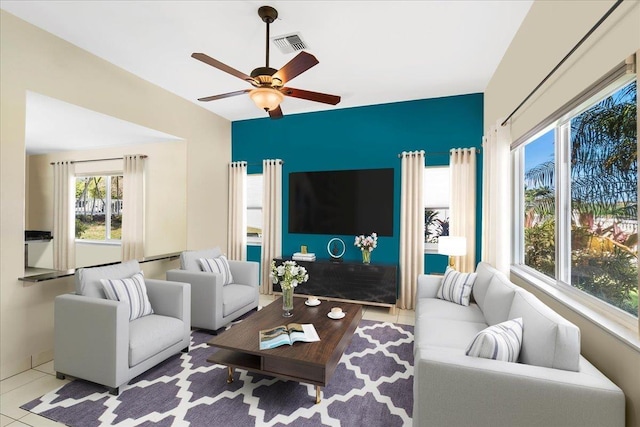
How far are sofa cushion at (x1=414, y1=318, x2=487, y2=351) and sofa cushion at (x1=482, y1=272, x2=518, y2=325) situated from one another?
15cm

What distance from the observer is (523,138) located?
2.76 meters

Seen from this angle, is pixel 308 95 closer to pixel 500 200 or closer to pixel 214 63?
pixel 214 63

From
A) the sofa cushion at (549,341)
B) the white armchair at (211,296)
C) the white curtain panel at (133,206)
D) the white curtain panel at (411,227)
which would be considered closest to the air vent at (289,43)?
the white curtain panel at (411,227)

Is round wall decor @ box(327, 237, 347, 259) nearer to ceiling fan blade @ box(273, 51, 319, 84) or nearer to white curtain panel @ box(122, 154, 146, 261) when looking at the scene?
ceiling fan blade @ box(273, 51, 319, 84)

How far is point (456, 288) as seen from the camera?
A: 3.07m

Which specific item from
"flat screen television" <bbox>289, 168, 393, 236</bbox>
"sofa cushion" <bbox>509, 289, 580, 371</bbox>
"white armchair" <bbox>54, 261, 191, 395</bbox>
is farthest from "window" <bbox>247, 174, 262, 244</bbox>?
"sofa cushion" <bbox>509, 289, 580, 371</bbox>

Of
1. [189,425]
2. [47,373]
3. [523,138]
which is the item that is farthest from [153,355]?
[523,138]

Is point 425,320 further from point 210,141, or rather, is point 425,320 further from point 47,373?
point 210,141

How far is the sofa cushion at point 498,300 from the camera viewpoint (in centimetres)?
218

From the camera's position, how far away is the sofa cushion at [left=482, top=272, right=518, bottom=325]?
2180 millimetres

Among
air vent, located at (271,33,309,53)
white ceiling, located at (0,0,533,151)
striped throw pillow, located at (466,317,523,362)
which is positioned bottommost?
striped throw pillow, located at (466,317,523,362)

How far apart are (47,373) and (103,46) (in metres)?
3.06

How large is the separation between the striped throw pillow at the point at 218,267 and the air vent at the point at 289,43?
259cm

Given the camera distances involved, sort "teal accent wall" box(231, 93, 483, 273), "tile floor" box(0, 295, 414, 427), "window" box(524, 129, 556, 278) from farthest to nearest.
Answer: "teal accent wall" box(231, 93, 483, 273) → "window" box(524, 129, 556, 278) → "tile floor" box(0, 295, 414, 427)
